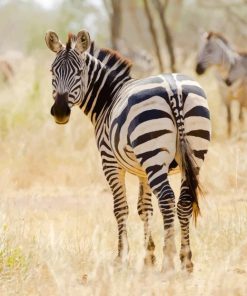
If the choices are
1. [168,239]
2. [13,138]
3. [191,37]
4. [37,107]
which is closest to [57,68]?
[168,239]

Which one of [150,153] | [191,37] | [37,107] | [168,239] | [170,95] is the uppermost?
[191,37]

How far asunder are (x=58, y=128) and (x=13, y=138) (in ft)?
2.84

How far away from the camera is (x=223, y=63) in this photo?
14.2 metres

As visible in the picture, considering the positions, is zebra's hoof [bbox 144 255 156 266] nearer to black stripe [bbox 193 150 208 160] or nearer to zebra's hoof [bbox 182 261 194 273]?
zebra's hoof [bbox 182 261 194 273]

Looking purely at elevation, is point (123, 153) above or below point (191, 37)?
below

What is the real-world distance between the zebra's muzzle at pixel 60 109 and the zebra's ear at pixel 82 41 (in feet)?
1.64

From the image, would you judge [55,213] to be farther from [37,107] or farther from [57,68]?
[37,107]

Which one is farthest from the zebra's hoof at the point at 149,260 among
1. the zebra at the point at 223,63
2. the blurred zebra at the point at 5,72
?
the blurred zebra at the point at 5,72

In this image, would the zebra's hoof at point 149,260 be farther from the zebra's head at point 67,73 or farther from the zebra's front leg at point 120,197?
the zebra's head at point 67,73

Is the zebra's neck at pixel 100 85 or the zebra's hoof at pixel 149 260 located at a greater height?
the zebra's neck at pixel 100 85

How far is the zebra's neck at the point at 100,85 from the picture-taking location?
21.4ft

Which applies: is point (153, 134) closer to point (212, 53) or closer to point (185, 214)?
point (185, 214)

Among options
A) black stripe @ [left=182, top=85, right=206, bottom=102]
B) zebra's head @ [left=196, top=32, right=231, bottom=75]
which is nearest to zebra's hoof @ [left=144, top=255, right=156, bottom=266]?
black stripe @ [left=182, top=85, right=206, bottom=102]

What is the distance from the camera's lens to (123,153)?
573 cm
